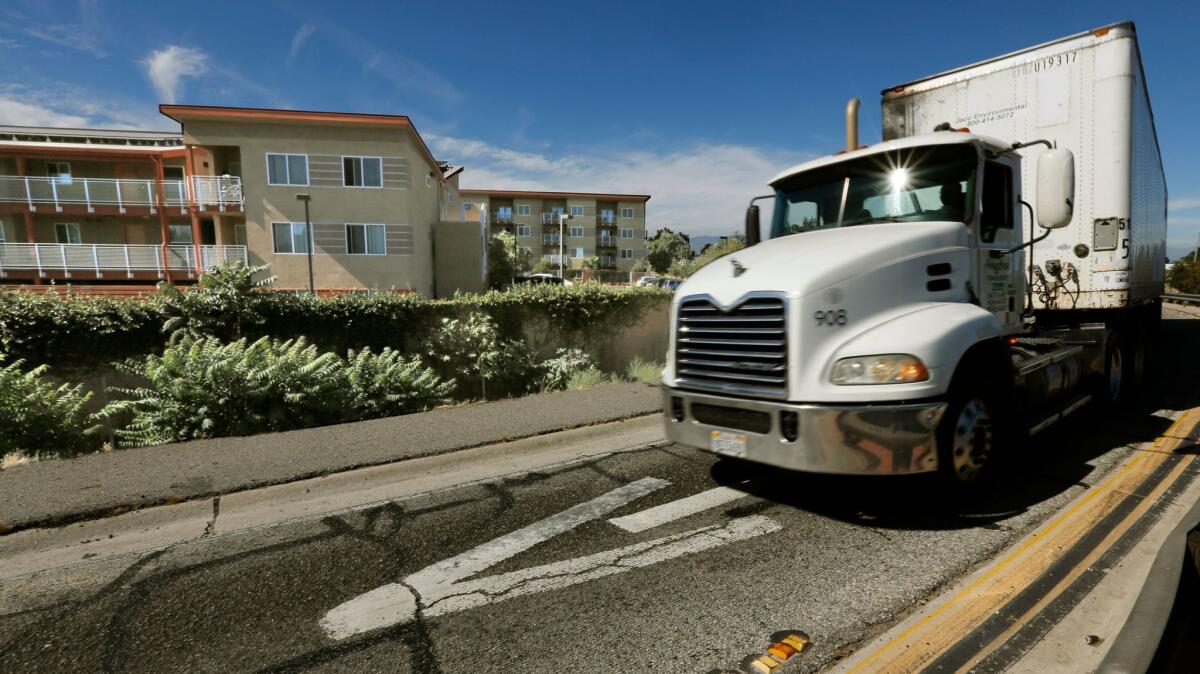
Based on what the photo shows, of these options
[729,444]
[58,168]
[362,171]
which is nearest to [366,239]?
[362,171]

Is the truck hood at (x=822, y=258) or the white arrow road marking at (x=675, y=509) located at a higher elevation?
the truck hood at (x=822, y=258)

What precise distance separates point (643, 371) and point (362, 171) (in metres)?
18.5

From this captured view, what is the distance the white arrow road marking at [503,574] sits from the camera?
2.91 meters

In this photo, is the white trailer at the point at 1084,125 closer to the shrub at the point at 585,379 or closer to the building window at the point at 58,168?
the shrub at the point at 585,379

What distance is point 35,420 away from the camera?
624 cm

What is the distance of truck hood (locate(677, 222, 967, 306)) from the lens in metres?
3.84

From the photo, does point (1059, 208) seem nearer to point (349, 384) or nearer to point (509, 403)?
point (509, 403)

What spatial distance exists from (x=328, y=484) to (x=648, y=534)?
2.97 meters

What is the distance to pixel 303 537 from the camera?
3.87m

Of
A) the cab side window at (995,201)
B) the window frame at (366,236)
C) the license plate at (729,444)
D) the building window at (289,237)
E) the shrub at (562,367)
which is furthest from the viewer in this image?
the window frame at (366,236)

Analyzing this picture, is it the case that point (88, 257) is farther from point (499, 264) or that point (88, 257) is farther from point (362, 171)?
point (499, 264)

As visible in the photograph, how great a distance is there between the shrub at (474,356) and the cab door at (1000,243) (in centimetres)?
755

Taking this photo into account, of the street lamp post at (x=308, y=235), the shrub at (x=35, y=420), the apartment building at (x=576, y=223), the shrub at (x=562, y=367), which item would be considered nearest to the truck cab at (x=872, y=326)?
the shrub at (x=562, y=367)

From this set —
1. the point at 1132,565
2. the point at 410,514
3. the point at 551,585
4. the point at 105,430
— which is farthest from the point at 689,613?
the point at 105,430
